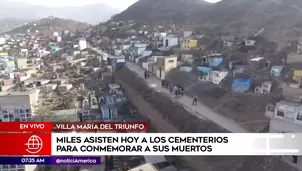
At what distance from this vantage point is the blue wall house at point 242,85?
46.3ft

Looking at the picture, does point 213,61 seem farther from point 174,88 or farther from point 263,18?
point 263,18

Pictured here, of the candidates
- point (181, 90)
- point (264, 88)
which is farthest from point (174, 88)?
point (264, 88)

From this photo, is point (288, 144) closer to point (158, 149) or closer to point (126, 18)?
point (158, 149)

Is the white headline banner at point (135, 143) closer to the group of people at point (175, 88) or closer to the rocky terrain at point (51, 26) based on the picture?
the group of people at point (175, 88)

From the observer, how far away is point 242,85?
1423 cm

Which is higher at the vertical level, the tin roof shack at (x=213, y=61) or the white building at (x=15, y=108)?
the tin roof shack at (x=213, y=61)

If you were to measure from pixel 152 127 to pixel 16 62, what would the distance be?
18887 millimetres

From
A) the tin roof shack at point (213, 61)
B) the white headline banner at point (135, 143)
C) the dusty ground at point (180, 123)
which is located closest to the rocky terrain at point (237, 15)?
the tin roof shack at point (213, 61)

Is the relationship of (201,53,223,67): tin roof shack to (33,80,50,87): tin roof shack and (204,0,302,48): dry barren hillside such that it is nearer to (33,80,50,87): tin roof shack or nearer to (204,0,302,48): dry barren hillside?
(204,0,302,48): dry barren hillside

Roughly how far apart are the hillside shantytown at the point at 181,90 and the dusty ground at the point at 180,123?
0.03m

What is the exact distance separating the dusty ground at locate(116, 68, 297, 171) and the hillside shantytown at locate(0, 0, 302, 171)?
3 cm

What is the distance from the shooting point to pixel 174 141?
612 centimetres

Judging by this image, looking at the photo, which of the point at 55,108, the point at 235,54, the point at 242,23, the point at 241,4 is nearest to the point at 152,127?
the point at 55,108

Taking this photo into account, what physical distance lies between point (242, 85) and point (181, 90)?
126 inches
